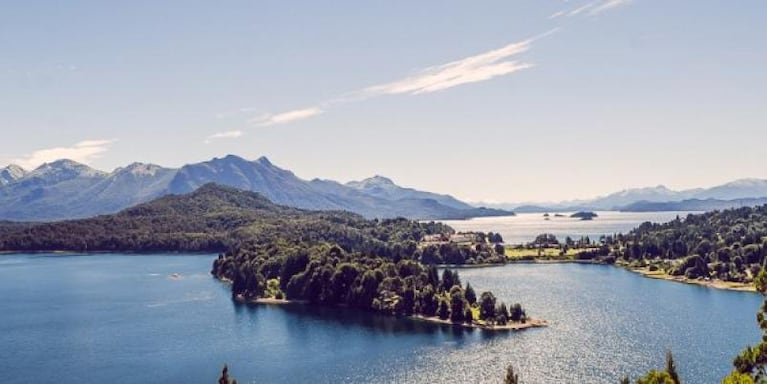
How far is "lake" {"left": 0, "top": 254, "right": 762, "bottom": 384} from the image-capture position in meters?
94.7

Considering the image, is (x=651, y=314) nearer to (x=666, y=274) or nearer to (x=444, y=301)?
(x=444, y=301)

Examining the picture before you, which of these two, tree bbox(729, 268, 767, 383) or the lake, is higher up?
tree bbox(729, 268, 767, 383)

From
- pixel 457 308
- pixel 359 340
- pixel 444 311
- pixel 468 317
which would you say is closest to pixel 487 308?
pixel 468 317

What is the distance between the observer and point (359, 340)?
115250 millimetres

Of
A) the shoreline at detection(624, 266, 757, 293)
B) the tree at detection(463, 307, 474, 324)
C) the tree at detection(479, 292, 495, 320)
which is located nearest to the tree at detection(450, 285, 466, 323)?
the tree at detection(463, 307, 474, 324)

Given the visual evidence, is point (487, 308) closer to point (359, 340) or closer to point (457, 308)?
point (457, 308)

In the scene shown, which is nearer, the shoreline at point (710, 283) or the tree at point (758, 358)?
the tree at point (758, 358)

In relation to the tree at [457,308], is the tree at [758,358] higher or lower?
higher

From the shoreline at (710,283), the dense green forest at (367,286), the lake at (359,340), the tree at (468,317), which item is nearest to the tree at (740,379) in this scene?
the lake at (359,340)

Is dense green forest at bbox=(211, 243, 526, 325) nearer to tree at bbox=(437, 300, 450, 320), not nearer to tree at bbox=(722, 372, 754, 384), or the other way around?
tree at bbox=(437, 300, 450, 320)

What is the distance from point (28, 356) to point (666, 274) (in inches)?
6465

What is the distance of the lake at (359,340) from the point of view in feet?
311

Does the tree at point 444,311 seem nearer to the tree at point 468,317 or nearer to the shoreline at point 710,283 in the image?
the tree at point 468,317

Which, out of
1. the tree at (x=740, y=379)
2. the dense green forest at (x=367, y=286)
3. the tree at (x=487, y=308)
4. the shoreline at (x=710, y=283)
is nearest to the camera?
the tree at (x=740, y=379)
